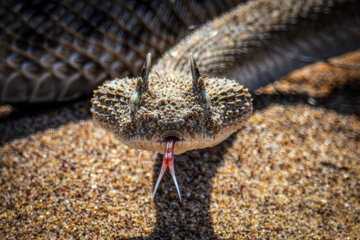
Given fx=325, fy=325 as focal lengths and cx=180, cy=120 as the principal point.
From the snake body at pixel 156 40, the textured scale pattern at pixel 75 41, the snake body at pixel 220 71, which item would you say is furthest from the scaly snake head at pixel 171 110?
the textured scale pattern at pixel 75 41

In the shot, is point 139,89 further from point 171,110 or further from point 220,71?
point 220,71

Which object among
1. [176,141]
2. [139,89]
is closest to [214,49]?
[139,89]

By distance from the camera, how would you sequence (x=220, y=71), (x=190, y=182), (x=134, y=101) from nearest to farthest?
1. (x=134, y=101)
2. (x=190, y=182)
3. (x=220, y=71)

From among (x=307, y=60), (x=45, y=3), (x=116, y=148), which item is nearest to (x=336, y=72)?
(x=307, y=60)

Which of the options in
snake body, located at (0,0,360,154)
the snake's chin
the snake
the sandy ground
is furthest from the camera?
snake body, located at (0,0,360,154)

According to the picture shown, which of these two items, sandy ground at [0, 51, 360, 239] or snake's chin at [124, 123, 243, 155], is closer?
snake's chin at [124, 123, 243, 155]

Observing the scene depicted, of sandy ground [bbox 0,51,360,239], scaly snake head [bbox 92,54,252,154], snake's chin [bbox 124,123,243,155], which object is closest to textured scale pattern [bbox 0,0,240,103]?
sandy ground [bbox 0,51,360,239]

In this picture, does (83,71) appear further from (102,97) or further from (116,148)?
(102,97)

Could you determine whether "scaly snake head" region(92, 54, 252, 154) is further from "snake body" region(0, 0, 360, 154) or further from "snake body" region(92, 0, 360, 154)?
"snake body" region(0, 0, 360, 154)
